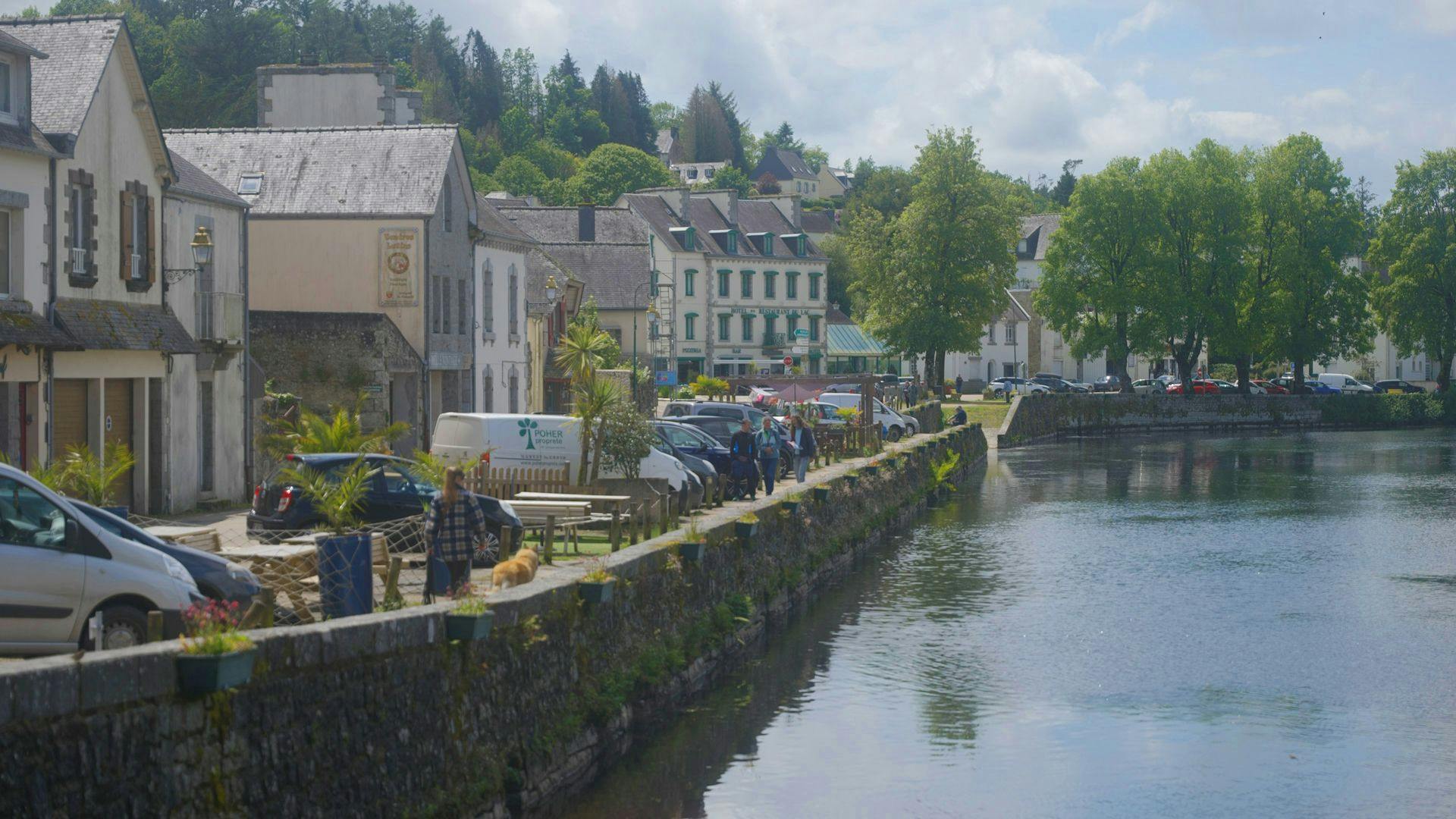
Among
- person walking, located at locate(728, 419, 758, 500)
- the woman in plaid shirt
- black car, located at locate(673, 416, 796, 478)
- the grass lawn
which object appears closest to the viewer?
the woman in plaid shirt

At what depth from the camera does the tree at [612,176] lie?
5084 inches

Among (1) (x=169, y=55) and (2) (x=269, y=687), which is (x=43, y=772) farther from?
(1) (x=169, y=55)

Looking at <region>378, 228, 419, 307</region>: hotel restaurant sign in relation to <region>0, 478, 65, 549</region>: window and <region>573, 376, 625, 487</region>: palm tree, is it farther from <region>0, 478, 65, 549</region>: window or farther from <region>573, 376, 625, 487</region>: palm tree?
<region>0, 478, 65, 549</region>: window

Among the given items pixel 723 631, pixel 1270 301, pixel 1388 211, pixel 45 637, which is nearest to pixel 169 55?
pixel 1270 301

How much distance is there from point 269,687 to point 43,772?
6.32 feet

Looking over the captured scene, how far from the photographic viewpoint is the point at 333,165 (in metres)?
38.4

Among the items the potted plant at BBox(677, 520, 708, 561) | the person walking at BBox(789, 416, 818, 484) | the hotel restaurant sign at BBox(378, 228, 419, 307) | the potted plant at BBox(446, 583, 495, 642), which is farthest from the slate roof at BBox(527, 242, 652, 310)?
the potted plant at BBox(446, 583, 495, 642)

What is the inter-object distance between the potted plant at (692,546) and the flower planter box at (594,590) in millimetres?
3802

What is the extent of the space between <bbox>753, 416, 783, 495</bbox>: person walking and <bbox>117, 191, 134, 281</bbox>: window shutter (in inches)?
446

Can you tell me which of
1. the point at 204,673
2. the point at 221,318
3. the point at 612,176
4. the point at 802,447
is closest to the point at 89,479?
the point at 204,673

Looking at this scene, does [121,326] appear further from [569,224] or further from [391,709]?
[569,224]

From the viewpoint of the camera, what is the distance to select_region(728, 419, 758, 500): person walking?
1172 inches

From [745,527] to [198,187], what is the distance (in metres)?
12.5

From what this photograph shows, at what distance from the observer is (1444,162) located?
3433 inches
